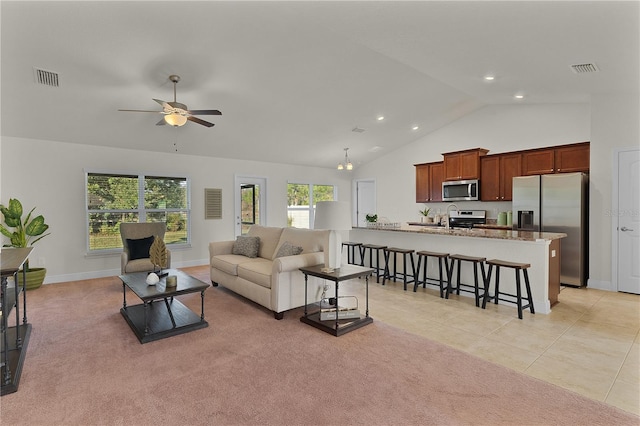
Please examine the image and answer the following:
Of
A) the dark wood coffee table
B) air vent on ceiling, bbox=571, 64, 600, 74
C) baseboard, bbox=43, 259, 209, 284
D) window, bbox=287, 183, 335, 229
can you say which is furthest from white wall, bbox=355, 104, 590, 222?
baseboard, bbox=43, 259, 209, 284

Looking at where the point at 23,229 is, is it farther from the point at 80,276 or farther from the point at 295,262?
the point at 295,262

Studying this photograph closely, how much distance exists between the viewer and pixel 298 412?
204cm

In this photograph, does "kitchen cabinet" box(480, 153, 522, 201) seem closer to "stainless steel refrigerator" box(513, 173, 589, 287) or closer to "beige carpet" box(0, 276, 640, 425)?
"stainless steel refrigerator" box(513, 173, 589, 287)

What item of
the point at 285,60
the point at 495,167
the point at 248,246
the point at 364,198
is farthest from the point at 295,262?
the point at 364,198

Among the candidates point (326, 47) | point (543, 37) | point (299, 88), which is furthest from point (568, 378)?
point (299, 88)

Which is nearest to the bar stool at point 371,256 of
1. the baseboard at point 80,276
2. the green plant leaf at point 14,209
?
the baseboard at point 80,276

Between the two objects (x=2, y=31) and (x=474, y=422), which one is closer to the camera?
(x=474, y=422)

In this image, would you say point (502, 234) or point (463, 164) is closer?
point (502, 234)

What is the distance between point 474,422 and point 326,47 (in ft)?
12.4

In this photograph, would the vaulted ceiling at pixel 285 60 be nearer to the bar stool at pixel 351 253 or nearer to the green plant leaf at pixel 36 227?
the green plant leaf at pixel 36 227

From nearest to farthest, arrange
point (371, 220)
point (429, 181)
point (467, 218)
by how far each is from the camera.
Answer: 1. point (371, 220)
2. point (467, 218)
3. point (429, 181)

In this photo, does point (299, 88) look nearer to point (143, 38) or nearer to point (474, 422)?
point (143, 38)

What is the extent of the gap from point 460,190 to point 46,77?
6.85 metres

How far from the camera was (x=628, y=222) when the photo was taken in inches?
183
